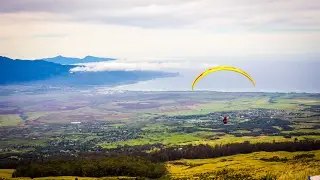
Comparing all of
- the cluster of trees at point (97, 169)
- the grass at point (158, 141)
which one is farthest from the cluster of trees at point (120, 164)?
the grass at point (158, 141)

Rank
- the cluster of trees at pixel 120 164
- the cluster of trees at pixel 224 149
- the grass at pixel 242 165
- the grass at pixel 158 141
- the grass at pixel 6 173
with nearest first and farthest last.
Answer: the grass at pixel 242 165, the cluster of trees at pixel 120 164, the grass at pixel 6 173, the cluster of trees at pixel 224 149, the grass at pixel 158 141

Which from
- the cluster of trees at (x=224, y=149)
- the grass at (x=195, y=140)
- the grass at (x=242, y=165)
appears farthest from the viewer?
the grass at (x=195, y=140)

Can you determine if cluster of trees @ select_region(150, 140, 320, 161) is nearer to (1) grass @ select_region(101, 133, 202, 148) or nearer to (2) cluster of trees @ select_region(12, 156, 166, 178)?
(2) cluster of trees @ select_region(12, 156, 166, 178)

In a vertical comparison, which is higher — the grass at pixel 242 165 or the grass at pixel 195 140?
the grass at pixel 195 140

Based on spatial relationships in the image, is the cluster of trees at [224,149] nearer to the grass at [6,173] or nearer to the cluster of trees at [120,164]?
the cluster of trees at [120,164]

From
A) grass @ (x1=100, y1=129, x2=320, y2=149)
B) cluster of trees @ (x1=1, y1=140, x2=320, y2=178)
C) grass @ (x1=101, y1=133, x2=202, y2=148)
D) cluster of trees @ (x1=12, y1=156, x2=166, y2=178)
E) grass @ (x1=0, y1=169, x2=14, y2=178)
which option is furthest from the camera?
grass @ (x1=101, y1=133, x2=202, y2=148)

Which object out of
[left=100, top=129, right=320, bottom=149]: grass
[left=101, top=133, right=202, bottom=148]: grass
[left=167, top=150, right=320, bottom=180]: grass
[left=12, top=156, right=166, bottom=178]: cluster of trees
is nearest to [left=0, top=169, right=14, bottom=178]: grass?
[left=12, top=156, right=166, bottom=178]: cluster of trees

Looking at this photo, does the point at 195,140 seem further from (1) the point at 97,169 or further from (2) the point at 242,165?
(1) the point at 97,169

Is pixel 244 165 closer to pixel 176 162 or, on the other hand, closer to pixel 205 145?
pixel 176 162

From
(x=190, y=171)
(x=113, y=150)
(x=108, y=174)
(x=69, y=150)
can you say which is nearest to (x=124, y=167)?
(x=108, y=174)

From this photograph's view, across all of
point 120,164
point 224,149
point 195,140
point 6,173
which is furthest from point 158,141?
point 6,173
